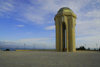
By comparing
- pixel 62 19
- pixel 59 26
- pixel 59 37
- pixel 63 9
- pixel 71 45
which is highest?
pixel 63 9

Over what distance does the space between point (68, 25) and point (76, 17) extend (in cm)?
492

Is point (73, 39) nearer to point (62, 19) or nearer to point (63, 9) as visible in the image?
point (62, 19)

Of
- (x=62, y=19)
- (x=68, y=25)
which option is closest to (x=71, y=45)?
(x=68, y=25)

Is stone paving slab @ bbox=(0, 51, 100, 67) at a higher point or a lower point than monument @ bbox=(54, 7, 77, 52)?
lower

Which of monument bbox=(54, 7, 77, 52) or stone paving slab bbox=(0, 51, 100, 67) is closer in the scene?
stone paving slab bbox=(0, 51, 100, 67)

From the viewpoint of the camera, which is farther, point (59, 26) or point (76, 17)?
point (76, 17)

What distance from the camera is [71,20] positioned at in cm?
3328

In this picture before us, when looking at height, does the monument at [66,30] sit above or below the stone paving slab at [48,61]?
above

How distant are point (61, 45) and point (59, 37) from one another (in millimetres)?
2511

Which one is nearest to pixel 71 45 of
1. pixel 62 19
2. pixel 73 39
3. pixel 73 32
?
pixel 73 39

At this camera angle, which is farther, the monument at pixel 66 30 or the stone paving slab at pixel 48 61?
the monument at pixel 66 30

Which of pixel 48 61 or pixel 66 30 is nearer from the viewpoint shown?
pixel 48 61

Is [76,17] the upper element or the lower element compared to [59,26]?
upper

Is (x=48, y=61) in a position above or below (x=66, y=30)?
below
